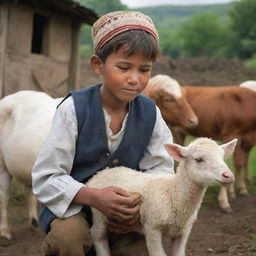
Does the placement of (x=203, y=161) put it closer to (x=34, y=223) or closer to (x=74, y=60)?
(x=34, y=223)

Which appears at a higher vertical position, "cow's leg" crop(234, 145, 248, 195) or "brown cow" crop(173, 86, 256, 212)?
"brown cow" crop(173, 86, 256, 212)

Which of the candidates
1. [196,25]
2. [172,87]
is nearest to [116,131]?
[172,87]

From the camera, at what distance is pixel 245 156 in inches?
355

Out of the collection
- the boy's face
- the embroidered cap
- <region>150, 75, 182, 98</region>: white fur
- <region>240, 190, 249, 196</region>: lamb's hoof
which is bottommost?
<region>240, 190, 249, 196</region>: lamb's hoof

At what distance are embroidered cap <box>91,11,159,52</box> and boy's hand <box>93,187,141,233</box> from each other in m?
0.87

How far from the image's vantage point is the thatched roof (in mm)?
9422

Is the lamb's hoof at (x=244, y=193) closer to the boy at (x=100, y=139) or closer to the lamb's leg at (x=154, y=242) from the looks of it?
the boy at (x=100, y=139)

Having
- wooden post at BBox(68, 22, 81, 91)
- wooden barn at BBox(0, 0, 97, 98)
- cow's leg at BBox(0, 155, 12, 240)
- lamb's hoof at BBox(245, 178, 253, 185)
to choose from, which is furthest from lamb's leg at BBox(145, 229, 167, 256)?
wooden post at BBox(68, 22, 81, 91)

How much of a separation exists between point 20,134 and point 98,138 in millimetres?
2336

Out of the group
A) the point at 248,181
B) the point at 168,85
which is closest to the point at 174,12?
the point at 248,181

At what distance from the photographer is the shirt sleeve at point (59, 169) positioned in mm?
3000

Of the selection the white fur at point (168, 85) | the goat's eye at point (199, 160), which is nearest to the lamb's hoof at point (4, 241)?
the goat's eye at point (199, 160)

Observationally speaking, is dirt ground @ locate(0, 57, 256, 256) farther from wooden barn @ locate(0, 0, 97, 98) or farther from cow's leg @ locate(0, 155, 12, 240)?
wooden barn @ locate(0, 0, 97, 98)

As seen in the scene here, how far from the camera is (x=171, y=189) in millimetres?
3090
